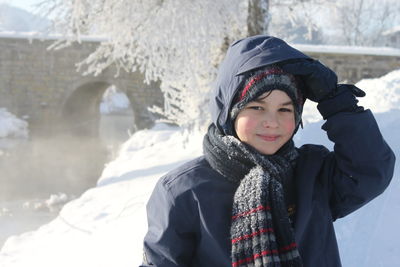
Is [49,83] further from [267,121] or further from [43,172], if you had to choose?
[267,121]

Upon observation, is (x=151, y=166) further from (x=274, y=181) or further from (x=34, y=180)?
(x=274, y=181)

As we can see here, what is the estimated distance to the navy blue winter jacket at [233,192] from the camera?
1430mm

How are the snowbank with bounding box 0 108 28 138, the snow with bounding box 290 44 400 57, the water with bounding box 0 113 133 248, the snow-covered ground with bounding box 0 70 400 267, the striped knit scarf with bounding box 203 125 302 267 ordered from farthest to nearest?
the snowbank with bounding box 0 108 28 138, the snow with bounding box 290 44 400 57, the water with bounding box 0 113 133 248, the snow-covered ground with bounding box 0 70 400 267, the striped knit scarf with bounding box 203 125 302 267

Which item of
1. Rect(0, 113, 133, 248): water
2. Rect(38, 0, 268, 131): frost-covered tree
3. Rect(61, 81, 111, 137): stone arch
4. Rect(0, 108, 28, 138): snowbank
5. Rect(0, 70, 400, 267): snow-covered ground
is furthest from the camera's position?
Rect(61, 81, 111, 137): stone arch

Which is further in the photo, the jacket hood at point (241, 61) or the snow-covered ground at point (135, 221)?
the snow-covered ground at point (135, 221)

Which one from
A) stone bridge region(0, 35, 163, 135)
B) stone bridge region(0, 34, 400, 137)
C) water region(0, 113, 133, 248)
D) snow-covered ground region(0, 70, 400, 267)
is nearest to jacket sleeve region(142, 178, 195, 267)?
snow-covered ground region(0, 70, 400, 267)

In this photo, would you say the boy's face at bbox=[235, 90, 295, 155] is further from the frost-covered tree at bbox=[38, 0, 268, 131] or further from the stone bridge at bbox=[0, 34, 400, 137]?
the stone bridge at bbox=[0, 34, 400, 137]

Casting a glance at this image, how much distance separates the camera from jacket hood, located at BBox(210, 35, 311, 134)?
141 centimetres

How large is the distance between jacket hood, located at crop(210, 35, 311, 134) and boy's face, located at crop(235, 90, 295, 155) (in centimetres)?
6

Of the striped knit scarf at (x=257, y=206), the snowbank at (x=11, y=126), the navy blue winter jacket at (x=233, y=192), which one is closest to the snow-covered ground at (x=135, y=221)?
the navy blue winter jacket at (x=233, y=192)

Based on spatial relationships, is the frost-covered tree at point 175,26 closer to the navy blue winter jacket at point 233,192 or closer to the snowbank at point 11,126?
the navy blue winter jacket at point 233,192

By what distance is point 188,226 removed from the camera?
4.72ft

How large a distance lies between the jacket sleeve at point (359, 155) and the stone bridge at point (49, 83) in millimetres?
14728

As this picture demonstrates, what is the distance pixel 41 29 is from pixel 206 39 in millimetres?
2499
